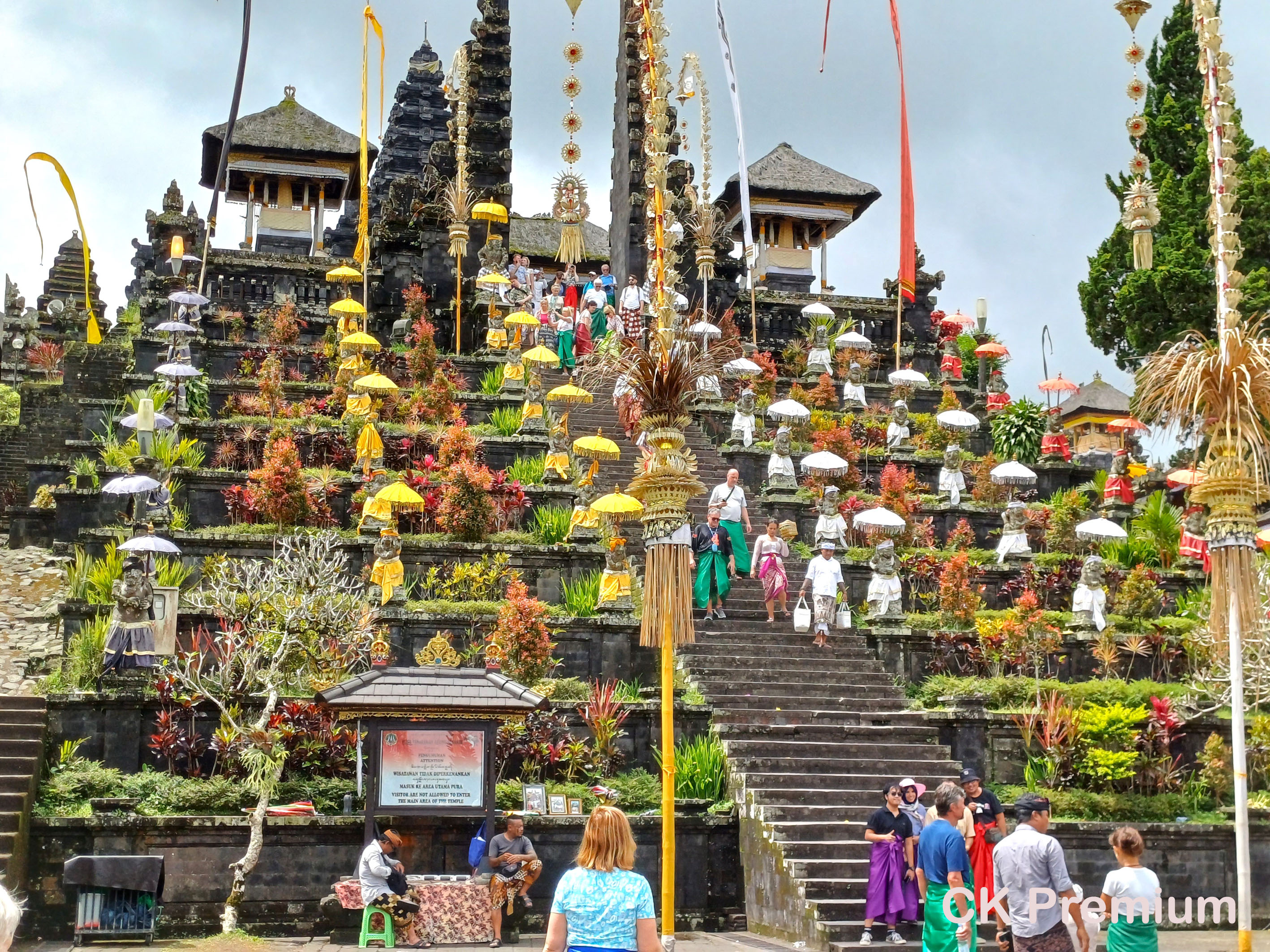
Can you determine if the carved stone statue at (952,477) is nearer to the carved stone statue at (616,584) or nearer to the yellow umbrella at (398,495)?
the carved stone statue at (616,584)

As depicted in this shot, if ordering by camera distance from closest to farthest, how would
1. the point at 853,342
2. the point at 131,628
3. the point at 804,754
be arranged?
the point at 131,628
the point at 804,754
the point at 853,342

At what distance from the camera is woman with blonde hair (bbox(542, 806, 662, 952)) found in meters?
6.97

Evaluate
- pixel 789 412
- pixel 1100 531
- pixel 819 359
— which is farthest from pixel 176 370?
pixel 1100 531

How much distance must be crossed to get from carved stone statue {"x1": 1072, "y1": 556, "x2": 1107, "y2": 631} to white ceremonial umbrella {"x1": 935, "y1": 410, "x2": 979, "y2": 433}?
7.13m

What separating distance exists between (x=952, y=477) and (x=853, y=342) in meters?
6.67

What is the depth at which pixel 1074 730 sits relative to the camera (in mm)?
18250

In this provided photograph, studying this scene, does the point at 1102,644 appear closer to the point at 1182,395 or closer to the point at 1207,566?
the point at 1207,566

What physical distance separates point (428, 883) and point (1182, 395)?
8.21 m

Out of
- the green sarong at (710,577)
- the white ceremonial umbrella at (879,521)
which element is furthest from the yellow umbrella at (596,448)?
the green sarong at (710,577)

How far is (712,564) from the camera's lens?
20.2m

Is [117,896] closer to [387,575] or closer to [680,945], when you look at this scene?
[680,945]

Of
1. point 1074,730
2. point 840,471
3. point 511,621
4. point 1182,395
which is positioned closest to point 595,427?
point 840,471

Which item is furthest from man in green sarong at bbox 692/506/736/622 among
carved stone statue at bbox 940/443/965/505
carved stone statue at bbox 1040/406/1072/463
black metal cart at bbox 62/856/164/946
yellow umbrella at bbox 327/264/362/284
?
yellow umbrella at bbox 327/264/362/284

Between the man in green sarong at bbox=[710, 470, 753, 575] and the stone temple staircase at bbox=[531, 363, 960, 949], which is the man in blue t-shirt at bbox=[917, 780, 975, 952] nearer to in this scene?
the stone temple staircase at bbox=[531, 363, 960, 949]
